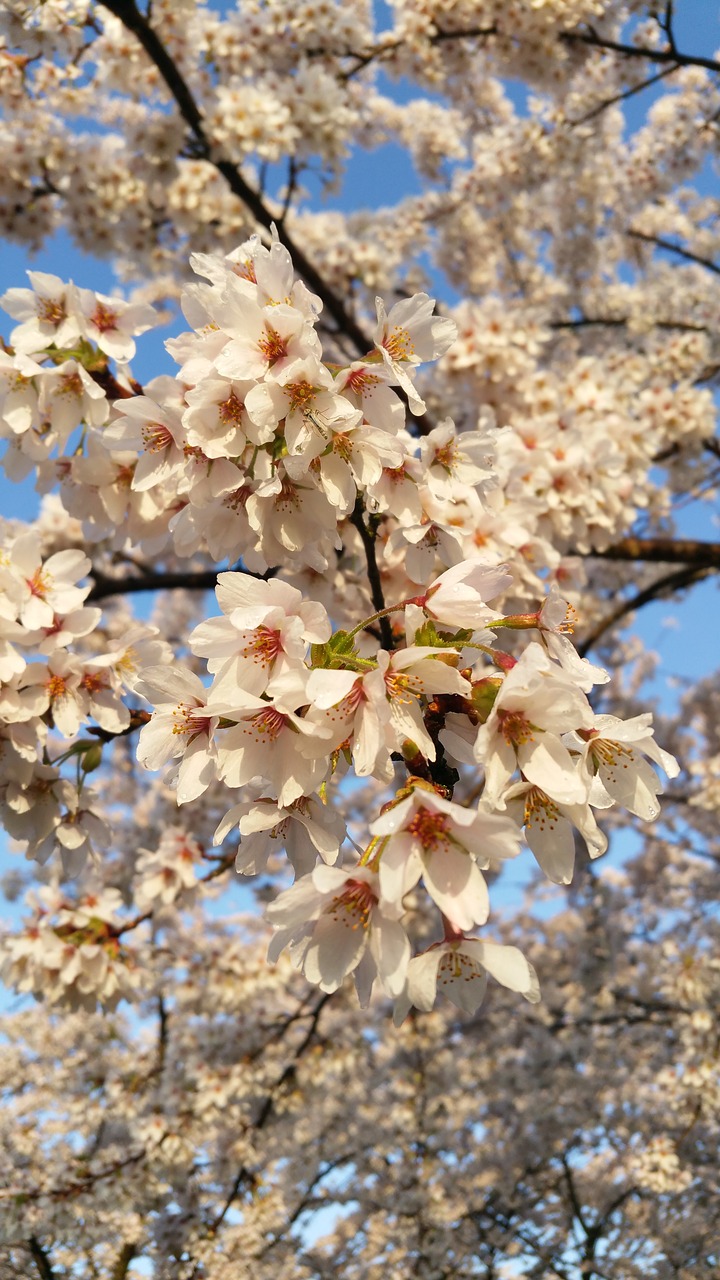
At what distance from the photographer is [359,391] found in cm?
166

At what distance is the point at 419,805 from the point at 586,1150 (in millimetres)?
10971

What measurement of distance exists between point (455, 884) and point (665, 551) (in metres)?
4.12

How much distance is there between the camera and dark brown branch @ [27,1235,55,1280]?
5.52m

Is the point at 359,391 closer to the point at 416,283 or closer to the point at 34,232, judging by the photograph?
the point at 34,232

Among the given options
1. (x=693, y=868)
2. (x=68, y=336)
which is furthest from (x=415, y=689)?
(x=693, y=868)

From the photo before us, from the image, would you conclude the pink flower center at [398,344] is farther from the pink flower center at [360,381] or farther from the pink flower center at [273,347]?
the pink flower center at [273,347]

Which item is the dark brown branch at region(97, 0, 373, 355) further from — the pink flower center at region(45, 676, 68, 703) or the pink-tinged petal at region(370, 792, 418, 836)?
the pink-tinged petal at region(370, 792, 418, 836)

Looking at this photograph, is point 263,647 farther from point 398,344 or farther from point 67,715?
point 67,715

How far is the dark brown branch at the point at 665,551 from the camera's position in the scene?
4.62 m

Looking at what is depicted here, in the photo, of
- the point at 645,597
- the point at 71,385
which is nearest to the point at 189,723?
the point at 71,385

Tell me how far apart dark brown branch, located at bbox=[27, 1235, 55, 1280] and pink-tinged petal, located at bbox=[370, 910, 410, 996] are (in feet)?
19.8

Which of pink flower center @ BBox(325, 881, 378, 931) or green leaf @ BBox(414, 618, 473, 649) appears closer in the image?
pink flower center @ BBox(325, 881, 378, 931)

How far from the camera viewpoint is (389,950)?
3.76 ft

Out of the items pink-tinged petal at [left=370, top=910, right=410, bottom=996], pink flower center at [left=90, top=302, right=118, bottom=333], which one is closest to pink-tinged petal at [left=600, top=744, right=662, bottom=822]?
pink-tinged petal at [left=370, top=910, right=410, bottom=996]
